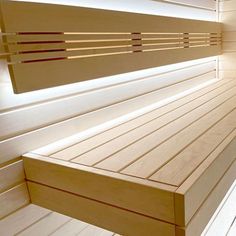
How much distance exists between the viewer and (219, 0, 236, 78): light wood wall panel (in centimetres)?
360

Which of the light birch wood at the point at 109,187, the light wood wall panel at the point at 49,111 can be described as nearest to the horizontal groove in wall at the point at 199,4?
the light wood wall panel at the point at 49,111

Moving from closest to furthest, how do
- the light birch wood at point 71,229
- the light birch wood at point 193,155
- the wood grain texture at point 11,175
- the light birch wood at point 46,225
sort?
the light birch wood at point 193,155 < the wood grain texture at point 11,175 < the light birch wood at point 46,225 < the light birch wood at point 71,229

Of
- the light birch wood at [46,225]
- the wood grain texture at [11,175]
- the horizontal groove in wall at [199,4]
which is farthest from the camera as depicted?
the horizontal groove in wall at [199,4]

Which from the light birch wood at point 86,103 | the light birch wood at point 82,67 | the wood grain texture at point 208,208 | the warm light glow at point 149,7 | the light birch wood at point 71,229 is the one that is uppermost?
the warm light glow at point 149,7

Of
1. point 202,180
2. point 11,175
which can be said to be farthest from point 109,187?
point 11,175

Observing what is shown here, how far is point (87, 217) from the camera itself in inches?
49.8

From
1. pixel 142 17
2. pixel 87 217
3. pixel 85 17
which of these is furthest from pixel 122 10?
pixel 87 217

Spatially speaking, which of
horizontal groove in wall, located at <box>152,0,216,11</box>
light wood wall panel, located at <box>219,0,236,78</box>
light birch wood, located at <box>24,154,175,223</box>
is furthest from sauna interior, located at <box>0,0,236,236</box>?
light wood wall panel, located at <box>219,0,236,78</box>

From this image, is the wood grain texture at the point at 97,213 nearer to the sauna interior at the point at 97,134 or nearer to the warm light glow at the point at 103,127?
the sauna interior at the point at 97,134

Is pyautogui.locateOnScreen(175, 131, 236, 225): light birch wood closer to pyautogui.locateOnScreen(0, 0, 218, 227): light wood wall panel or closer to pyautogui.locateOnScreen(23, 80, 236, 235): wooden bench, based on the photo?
pyautogui.locateOnScreen(23, 80, 236, 235): wooden bench

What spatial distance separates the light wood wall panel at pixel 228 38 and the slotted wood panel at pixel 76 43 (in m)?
1.39

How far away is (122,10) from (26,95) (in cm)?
97

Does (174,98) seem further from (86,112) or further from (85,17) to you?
(85,17)

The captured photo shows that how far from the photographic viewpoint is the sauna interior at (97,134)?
114 cm
